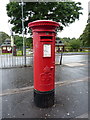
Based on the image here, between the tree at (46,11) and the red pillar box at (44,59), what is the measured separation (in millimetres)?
6378

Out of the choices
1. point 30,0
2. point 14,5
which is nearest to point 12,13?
point 14,5

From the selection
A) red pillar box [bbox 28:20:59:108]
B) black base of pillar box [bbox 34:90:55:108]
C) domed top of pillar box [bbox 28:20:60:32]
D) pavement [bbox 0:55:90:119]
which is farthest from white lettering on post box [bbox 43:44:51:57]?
pavement [bbox 0:55:90:119]

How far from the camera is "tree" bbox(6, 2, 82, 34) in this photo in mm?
8531

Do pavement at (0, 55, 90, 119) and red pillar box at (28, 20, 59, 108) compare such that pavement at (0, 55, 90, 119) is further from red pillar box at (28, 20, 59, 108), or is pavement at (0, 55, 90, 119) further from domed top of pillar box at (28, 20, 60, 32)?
domed top of pillar box at (28, 20, 60, 32)

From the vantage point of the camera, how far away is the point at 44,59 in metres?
2.82

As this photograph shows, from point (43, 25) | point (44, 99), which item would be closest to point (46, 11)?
point (43, 25)

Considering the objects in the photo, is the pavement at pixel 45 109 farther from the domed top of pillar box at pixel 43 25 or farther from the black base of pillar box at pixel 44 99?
the domed top of pillar box at pixel 43 25

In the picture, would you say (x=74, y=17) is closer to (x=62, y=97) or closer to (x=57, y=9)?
(x=57, y=9)

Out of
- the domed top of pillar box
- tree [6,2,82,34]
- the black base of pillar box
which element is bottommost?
the black base of pillar box

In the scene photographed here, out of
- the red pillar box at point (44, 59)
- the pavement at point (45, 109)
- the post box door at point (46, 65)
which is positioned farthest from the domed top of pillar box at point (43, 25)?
the pavement at point (45, 109)

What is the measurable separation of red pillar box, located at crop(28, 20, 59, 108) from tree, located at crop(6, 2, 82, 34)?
6378 mm

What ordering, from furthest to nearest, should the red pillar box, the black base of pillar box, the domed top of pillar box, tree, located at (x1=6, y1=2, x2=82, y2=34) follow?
tree, located at (x1=6, y1=2, x2=82, y2=34) → the black base of pillar box → the red pillar box → the domed top of pillar box

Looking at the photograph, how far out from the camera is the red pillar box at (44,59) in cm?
270

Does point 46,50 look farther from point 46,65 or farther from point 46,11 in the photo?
point 46,11
